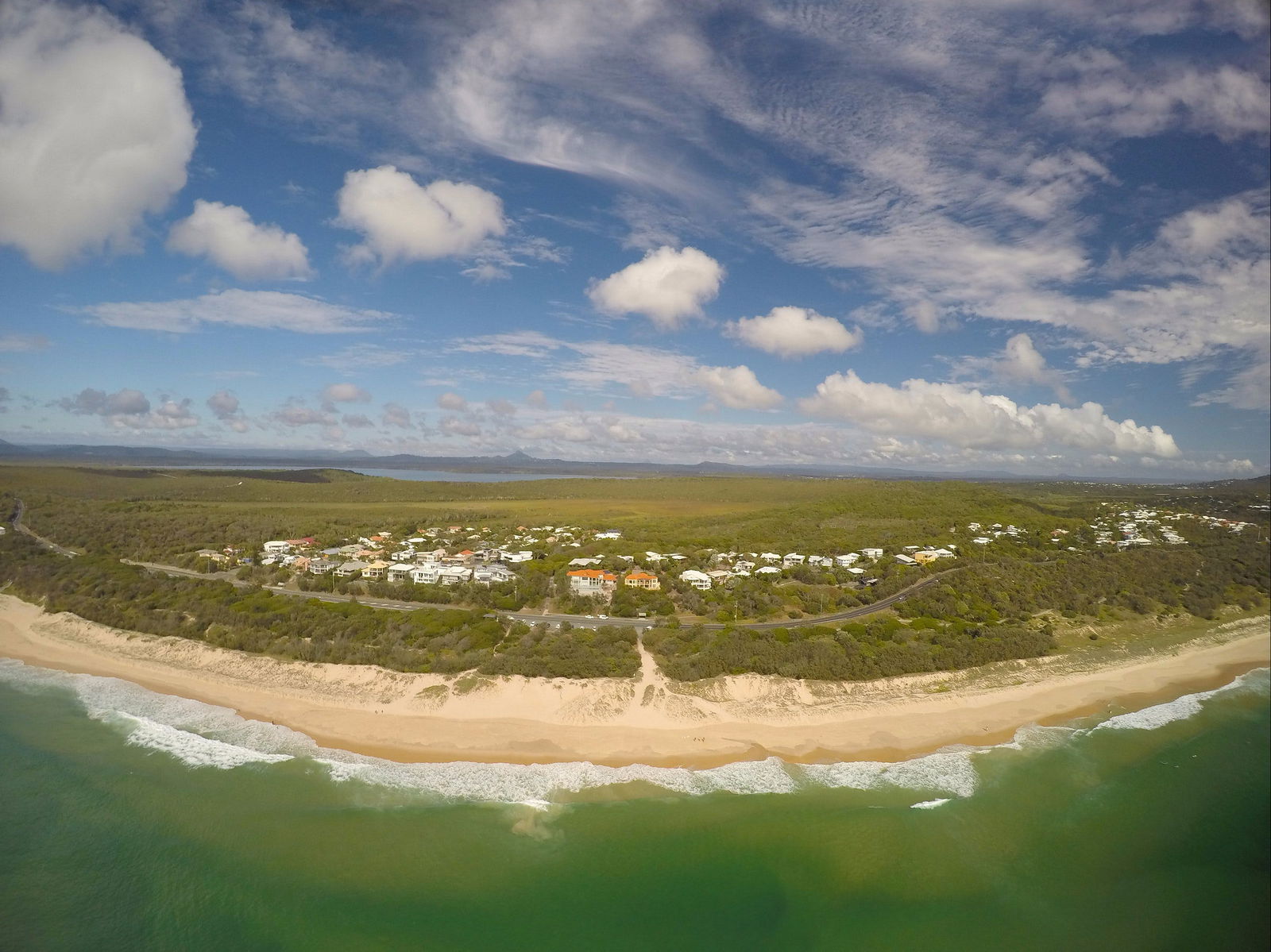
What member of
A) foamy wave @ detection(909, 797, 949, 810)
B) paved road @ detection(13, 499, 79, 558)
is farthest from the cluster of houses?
paved road @ detection(13, 499, 79, 558)

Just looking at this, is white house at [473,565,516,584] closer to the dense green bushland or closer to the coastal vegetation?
the coastal vegetation

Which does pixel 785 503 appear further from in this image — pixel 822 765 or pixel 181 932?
pixel 181 932

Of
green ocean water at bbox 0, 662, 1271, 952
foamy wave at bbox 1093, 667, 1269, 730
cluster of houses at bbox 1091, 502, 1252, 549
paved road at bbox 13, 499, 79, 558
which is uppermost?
cluster of houses at bbox 1091, 502, 1252, 549

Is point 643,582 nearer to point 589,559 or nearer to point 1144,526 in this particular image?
point 589,559

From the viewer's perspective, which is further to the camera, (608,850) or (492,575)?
(492,575)

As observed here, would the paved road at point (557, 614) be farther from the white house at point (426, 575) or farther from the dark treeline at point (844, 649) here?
the white house at point (426, 575)

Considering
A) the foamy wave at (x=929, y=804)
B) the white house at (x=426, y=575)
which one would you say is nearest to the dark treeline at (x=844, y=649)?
the foamy wave at (x=929, y=804)

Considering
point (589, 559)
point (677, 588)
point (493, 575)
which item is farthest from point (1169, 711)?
point (493, 575)
